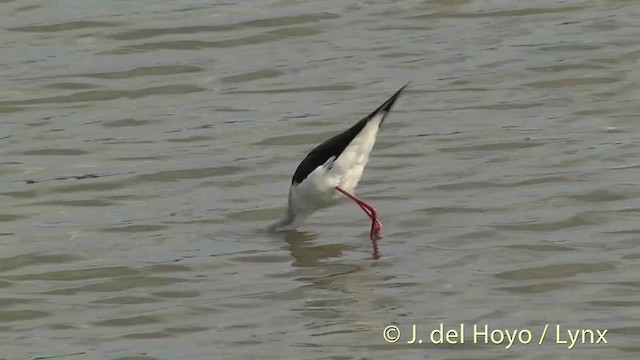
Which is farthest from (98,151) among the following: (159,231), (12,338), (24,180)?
(12,338)

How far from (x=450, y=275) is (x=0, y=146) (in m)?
4.83

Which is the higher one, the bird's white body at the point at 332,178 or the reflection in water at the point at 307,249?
the bird's white body at the point at 332,178

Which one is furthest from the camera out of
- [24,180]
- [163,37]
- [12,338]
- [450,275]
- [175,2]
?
[175,2]

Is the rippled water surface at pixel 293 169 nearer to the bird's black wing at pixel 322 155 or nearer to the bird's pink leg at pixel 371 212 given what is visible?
the bird's pink leg at pixel 371 212

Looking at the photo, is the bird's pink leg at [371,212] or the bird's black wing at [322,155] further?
the bird's black wing at [322,155]

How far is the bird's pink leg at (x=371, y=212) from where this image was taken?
34.3ft

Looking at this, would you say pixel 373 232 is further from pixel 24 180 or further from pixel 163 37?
pixel 163 37

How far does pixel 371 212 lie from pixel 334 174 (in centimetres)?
41

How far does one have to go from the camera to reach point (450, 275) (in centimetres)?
938
